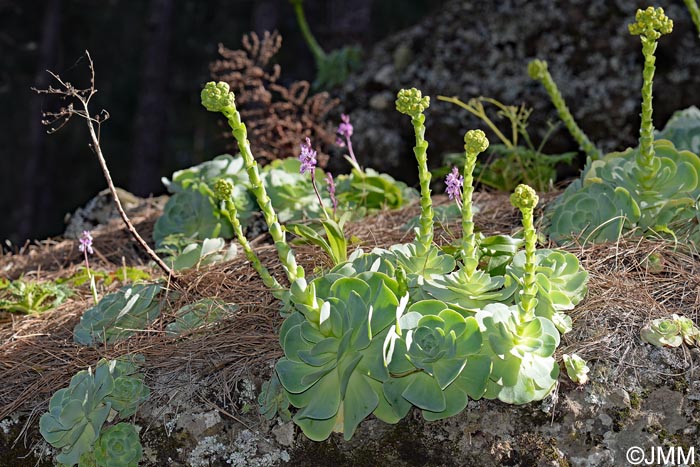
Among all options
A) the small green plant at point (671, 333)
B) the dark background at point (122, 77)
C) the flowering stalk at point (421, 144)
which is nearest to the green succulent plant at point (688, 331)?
the small green plant at point (671, 333)

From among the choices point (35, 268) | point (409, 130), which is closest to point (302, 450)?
point (35, 268)

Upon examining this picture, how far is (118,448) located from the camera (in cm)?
178

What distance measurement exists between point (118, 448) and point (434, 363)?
756 millimetres

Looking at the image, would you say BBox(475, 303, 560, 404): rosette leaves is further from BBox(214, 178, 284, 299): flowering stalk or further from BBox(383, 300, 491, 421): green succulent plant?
BBox(214, 178, 284, 299): flowering stalk

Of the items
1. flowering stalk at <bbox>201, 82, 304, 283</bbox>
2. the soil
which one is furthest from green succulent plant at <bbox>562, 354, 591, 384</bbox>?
flowering stalk at <bbox>201, 82, 304, 283</bbox>

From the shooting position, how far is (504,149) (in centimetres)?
309

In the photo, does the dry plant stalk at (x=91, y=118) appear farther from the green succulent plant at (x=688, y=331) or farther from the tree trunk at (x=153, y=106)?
the tree trunk at (x=153, y=106)

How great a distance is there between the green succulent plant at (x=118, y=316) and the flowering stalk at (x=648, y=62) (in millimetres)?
1414

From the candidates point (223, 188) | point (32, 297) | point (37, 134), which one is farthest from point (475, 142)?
point (37, 134)

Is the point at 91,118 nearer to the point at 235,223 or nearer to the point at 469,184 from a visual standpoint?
the point at 235,223

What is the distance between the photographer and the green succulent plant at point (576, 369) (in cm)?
168

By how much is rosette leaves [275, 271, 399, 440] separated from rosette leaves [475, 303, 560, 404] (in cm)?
21

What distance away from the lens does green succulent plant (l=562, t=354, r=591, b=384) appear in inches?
66.2

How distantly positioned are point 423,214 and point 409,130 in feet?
8.07
